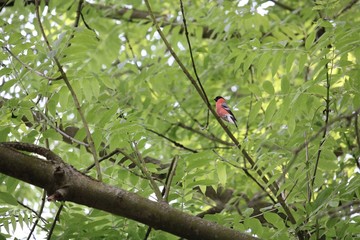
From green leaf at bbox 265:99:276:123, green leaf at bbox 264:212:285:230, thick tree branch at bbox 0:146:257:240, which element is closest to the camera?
thick tree branch at bbox 0:146:257:240

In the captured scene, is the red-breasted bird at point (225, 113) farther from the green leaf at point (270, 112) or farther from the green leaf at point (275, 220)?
the green leaf at point (275, 220)

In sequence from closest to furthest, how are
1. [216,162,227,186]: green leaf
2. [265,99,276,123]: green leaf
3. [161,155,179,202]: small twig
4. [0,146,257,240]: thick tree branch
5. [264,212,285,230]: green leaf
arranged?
[0,146,257,240]: thick tree branch, [161,155,179,202]: small twig, [264,212,285,230]: green leaf, [265,99,276,123]: green leaf, [216,162,227,186]: green leaf

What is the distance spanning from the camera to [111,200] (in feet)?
8.73

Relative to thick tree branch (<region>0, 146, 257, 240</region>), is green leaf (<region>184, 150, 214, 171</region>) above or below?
above

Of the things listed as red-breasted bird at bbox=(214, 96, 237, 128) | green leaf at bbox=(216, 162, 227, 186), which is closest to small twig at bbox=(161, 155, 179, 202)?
green leaf at bbox=(216, 162, 227, 186)

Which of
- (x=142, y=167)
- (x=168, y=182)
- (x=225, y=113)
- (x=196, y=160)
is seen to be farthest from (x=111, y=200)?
(x=225, y=113)

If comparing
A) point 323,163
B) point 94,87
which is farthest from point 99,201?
point 323,163

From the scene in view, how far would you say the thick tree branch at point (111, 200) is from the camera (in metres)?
2.62

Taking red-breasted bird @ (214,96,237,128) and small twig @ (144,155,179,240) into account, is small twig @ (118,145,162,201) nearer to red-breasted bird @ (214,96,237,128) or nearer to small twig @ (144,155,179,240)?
small twig @ (144,155,179,240)

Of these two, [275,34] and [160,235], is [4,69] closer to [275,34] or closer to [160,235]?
[160,235]

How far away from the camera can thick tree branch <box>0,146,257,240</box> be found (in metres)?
2.62

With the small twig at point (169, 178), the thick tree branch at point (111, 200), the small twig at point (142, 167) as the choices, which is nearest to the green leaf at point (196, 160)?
the small twig at point (169, 178)

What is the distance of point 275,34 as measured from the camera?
6.32m

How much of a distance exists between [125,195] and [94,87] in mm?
1305
